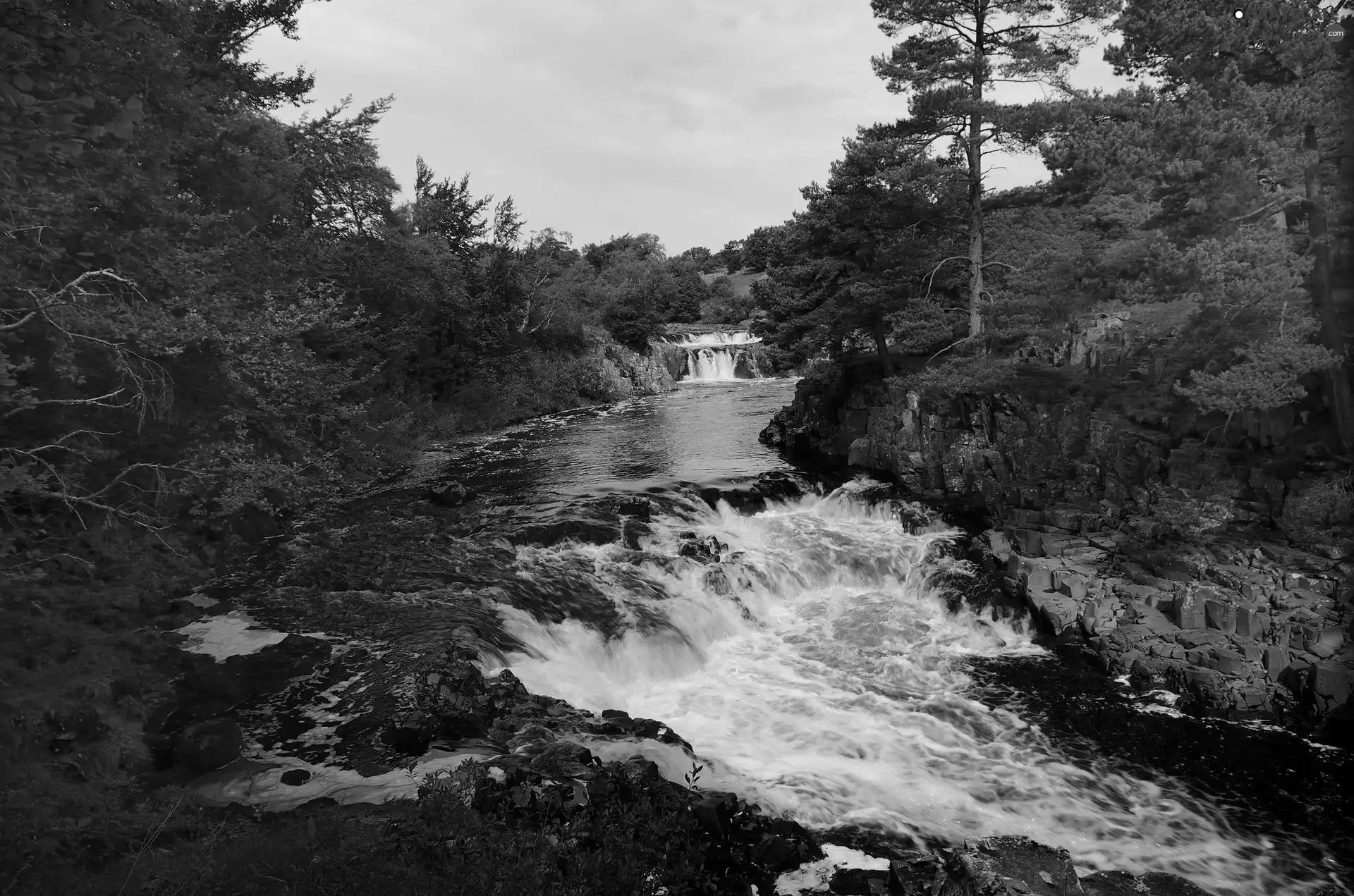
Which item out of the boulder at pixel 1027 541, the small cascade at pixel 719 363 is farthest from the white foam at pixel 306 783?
the small cascade at pixel 719 363

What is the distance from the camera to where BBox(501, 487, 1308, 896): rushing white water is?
7707 mm

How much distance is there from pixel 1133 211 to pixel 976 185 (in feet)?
18.3

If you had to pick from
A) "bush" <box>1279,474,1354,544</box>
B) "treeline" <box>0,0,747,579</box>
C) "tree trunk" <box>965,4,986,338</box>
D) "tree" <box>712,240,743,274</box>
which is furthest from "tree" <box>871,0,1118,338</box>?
"tree" <box>712,240,743,274</box>

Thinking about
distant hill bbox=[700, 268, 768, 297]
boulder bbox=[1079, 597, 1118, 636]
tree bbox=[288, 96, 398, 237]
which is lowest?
boulder bbox=[1079, 597, 1118, 636]

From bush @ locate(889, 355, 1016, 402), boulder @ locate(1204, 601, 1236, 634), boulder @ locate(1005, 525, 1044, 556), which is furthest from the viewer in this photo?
bush @ locate(889, 355, 1016, 402)

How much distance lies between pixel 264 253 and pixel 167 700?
41.1ft

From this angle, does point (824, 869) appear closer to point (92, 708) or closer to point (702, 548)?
point (92, 708)

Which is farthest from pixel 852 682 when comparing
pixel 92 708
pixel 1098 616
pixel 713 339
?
pixel 713 339

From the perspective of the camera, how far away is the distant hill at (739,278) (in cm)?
8350

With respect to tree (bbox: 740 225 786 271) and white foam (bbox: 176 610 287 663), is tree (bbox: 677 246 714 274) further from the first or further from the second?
white foam (bbox: 176 610 287 663)

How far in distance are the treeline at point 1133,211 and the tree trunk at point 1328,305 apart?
0.04 m

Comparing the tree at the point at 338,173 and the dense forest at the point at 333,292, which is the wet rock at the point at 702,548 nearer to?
the dense forest at the point at 333,292

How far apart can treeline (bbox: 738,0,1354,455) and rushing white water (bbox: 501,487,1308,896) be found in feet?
21.4

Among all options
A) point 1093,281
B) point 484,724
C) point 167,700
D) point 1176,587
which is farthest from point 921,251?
point 167,700
